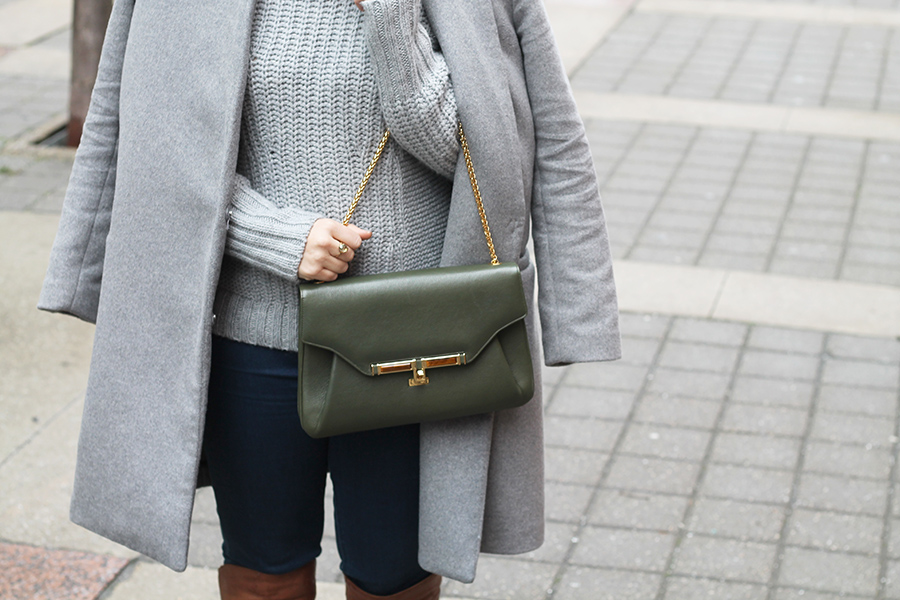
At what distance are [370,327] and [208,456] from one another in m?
0.49

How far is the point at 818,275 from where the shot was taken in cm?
500

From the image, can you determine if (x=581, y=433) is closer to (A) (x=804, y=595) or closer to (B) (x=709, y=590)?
(B) (x=709, y=590)

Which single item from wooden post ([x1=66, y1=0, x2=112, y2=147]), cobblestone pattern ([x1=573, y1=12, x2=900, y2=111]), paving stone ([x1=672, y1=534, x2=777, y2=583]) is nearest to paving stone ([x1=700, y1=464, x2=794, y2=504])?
paving stone ([x1=672, y1=534, x2=777, y2=583])

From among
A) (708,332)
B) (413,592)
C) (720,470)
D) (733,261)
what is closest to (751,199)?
(733,261)

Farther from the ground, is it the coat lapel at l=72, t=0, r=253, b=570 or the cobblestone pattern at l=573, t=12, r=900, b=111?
the coat lapel at l=72, t=0, r=253, b=570

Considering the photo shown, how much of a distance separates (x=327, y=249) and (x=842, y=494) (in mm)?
2220

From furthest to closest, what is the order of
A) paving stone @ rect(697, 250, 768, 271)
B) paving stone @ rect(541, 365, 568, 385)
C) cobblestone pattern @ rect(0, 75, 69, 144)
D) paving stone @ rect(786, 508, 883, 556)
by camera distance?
cobblestone pattern @ rect(0, 75, 69, 144) < paving stone @ rect(697, 250, 768, 271) < paving stone @ rect(541, 365, 568, 385) < paving stone @ rect(786, 508, 883, 556)

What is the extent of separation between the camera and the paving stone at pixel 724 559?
10.1 feet

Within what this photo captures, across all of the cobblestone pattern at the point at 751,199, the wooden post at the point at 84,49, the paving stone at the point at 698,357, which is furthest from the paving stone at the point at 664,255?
the wooden post at the point at 84,49

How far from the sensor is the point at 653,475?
11.7 ft

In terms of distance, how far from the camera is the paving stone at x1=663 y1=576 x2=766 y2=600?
299 centimetres

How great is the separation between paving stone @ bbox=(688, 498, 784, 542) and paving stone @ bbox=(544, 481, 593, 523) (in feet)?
1.06

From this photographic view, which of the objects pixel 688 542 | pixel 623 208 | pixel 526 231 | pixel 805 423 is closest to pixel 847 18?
pixel 623 208

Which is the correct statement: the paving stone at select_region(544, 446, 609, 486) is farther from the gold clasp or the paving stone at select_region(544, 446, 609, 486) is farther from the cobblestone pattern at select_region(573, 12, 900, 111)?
the cobblestone pattern at select_region(573, 12, 900, 111)
